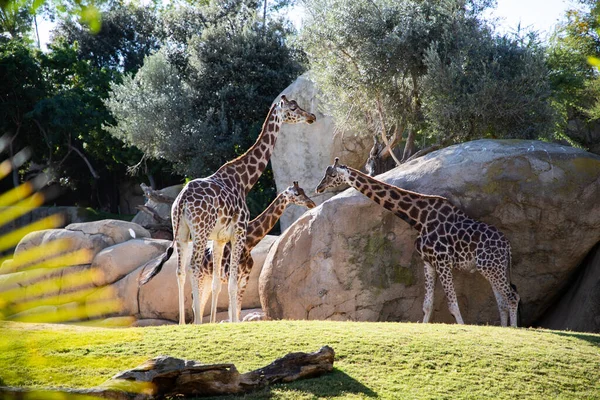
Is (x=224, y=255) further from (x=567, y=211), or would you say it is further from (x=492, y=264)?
(x=567, y=211)

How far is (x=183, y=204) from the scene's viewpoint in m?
11.8

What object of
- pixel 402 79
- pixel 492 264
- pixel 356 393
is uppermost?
pixel 402 79

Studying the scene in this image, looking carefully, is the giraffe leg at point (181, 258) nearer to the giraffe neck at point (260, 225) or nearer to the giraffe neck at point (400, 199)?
the giraffe neck at point (260, 225)

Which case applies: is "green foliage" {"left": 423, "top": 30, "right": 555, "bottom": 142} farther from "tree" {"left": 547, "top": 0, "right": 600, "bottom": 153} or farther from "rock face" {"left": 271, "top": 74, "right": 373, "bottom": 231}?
"rock face" {"left": 271, "top": 74, "right": 373, "bottom": 231}

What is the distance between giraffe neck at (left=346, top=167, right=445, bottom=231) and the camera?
12.6 metres

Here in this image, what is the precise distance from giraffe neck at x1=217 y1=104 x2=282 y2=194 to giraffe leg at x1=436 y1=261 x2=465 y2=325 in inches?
153

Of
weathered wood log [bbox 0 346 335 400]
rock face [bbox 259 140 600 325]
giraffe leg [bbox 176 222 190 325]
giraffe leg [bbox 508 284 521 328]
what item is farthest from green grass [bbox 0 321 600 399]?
rock face [bbox 259 140 600 325]

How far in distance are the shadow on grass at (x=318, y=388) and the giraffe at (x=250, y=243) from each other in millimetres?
6130

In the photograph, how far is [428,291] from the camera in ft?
40.3

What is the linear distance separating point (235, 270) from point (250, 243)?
177 cm

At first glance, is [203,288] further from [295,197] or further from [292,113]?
[292,113]

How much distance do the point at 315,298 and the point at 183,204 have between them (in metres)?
3.28

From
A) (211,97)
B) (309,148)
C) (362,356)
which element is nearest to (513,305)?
(362,356)

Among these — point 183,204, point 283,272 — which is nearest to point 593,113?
point 283,272
